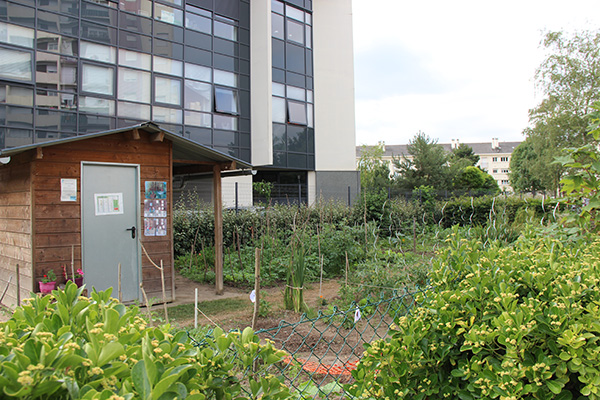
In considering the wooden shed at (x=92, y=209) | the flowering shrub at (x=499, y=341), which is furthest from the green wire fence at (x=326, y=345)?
the wooden shed at (x=92, y=209)

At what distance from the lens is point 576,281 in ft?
7.66

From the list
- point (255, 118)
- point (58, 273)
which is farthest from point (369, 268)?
point (255, 118)

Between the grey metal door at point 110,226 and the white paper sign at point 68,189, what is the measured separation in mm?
115

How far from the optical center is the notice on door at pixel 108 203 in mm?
6781

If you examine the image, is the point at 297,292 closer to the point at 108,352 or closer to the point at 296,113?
the point at 108,352

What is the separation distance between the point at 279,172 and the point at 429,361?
19.8m

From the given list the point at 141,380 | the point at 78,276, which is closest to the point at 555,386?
the point at 141,380

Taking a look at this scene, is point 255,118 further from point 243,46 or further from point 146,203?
point 146,203

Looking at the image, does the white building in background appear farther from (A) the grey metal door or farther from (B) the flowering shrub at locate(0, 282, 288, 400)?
(B) the flowering shrub at locate(0, 282, 288, 400)

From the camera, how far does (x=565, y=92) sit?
94.9 ft

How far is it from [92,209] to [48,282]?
1.23m

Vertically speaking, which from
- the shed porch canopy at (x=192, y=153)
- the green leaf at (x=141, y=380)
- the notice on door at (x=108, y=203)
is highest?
the shed porch canopy at (x=192, y=153)

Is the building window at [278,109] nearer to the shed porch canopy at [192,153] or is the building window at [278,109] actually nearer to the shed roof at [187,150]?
the shed porch canopy at [192,153]

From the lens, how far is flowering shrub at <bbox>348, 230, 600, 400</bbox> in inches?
77.8
